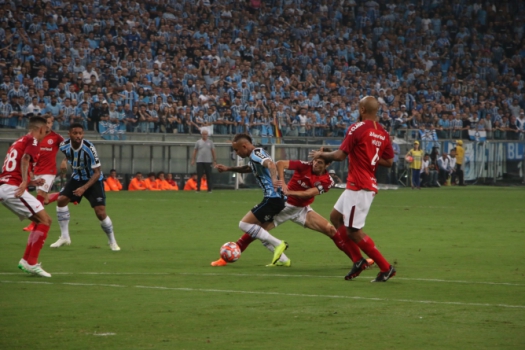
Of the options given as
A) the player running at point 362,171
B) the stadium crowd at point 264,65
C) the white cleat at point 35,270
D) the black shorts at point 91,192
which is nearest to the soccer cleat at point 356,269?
the player running at point 362,171

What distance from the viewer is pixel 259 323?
24.0 ft

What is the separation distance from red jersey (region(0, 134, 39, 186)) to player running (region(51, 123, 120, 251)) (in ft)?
10.3

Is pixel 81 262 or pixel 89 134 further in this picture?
pixel 89 134

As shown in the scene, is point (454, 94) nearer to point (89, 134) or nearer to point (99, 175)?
point (89, 134)

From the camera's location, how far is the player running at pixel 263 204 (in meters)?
11.4

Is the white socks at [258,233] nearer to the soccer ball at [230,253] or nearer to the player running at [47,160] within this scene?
the soccer ball at [230,253]

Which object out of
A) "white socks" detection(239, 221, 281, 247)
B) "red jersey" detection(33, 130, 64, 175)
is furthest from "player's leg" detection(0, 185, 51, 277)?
"red jersey" detection(33, 130, 64, 175)

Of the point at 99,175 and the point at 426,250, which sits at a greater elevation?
the point at 99,175

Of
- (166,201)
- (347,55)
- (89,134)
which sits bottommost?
(166,201)

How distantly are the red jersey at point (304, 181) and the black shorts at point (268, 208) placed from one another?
0.21m

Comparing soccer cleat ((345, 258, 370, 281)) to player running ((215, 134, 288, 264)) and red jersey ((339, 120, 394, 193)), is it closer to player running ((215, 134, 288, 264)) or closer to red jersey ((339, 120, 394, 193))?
red jersey ((339, 120, 394, 193))

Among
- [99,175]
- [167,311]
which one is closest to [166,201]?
[99,175]

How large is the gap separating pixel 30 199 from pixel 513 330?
19.1 ft

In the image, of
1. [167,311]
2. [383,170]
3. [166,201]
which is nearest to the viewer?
[167,311]
